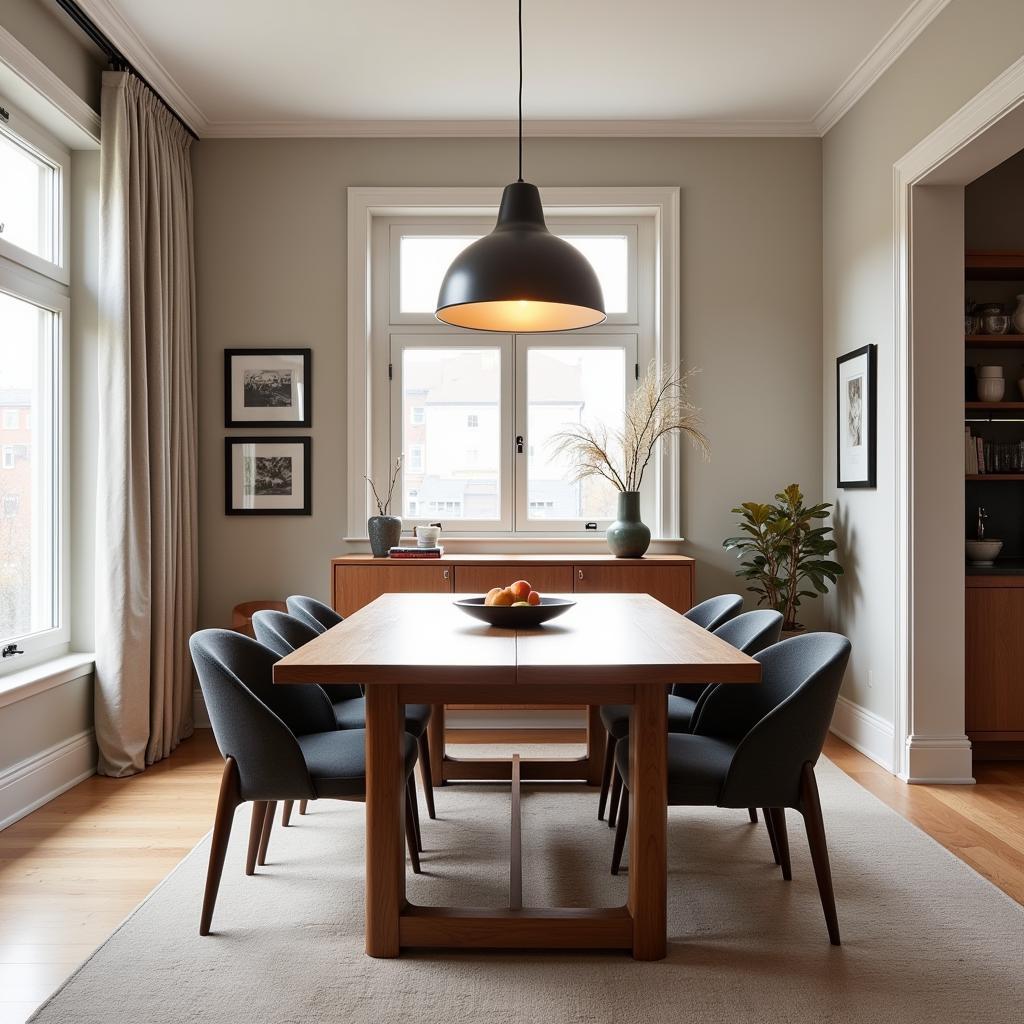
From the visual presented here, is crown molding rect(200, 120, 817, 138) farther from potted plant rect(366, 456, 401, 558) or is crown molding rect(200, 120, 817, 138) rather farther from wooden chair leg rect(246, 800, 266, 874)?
wooden chair leg rect(246, 800, 266, 874)

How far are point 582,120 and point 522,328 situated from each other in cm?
215

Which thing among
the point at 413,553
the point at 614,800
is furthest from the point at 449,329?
the point at 614,800

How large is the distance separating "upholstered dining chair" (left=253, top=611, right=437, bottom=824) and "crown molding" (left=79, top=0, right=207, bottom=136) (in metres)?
2.53

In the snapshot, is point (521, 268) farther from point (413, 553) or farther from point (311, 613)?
point (413, 553)

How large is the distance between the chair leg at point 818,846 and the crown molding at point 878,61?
303 centimetres

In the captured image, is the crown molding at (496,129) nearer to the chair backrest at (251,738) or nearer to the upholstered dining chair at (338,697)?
the upholstered dining chair at (338,697)

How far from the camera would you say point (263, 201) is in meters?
4.88

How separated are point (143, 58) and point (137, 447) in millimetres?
1748

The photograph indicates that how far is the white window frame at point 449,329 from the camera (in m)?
4.85

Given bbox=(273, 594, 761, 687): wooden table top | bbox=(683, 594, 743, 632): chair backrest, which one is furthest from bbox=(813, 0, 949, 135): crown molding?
bbox=(273, 594, 761, 687): wooden table top

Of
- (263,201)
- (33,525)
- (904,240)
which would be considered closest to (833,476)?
(904,240)

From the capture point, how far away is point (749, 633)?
306cm

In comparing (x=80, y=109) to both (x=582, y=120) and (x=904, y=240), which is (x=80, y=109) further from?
(x=904, y=240)

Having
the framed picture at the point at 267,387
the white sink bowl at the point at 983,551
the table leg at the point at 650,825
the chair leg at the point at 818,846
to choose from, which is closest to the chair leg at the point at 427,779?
the table leg at the point at 650,825
